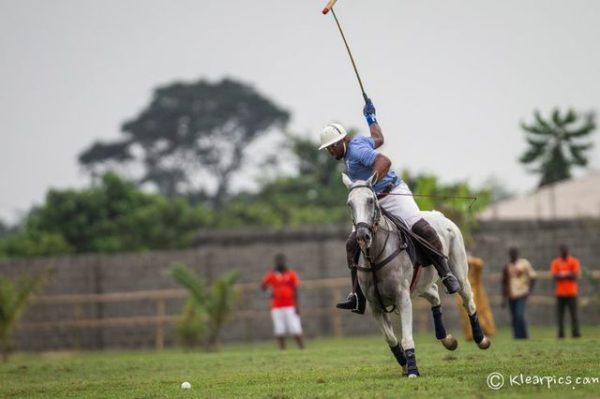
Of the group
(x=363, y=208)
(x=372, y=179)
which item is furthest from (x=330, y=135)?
(x=363, y=208)

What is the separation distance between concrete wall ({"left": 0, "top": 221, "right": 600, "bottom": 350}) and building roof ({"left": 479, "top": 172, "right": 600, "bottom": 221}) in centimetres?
1907

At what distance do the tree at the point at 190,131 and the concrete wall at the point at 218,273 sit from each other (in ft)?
216

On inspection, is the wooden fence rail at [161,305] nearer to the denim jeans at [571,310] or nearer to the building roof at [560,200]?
the denim jeans at [571,310]

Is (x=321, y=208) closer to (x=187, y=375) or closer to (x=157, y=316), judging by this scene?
(x=157, y=316)

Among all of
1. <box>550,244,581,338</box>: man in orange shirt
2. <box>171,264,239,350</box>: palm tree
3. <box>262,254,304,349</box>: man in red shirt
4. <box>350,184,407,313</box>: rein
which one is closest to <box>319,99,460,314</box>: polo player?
<box>350,184,407,313</box>: rein

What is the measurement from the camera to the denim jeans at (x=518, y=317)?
26875 millimetres

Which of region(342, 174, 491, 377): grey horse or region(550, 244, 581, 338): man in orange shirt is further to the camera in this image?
region(550, 244, 581, 338): man in orange shirt

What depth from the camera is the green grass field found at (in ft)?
41.5

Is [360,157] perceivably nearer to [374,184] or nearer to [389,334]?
[374,184]

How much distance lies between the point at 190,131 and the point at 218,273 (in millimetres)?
68605

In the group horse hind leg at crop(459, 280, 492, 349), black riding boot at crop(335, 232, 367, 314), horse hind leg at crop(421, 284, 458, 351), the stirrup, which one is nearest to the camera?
black riding boot at crop(335, 232, 367, 314)

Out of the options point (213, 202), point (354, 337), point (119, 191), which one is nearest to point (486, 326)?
point (354, 337)

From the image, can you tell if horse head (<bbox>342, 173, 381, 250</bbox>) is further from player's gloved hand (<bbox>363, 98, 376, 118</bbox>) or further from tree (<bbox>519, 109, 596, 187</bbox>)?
tree (<bbox>519, 109, 596, 187</bbox>)

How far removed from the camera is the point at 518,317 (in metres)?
27.1
